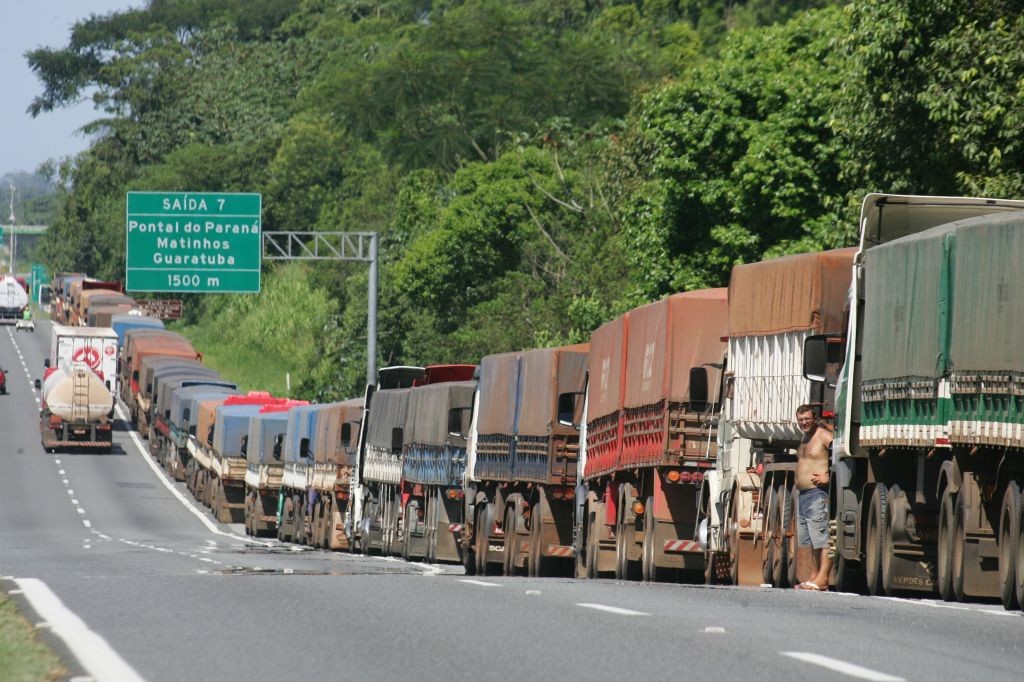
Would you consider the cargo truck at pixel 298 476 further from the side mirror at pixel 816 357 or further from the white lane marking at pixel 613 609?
the white lane marking at pixel 613 609

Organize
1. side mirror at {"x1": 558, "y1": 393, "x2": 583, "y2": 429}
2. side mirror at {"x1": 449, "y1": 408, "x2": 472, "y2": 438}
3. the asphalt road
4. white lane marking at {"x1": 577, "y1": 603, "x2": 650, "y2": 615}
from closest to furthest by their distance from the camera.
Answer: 1. the asphalt road
2. white lane marking at {"x1": 577, "y1": 603, "x2": 650, "y2": 615}
3. side mirror at {"x1": 558, "y1": 393, "x2": 583, "y2": 429}
4. side mirror at {"x1": 449, "y1": 408, "x2": 472, "y2": 438}

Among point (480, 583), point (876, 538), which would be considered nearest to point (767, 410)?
point (876, 538)

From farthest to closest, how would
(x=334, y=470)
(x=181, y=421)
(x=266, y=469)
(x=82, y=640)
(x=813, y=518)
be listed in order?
(x=181, y=421) < (x=266, y=469) < (x=334, y=470) < (x=813, y=518) < (x=82, y=640)

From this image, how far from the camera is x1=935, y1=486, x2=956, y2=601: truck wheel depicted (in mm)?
15328

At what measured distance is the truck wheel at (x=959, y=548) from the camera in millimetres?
14953

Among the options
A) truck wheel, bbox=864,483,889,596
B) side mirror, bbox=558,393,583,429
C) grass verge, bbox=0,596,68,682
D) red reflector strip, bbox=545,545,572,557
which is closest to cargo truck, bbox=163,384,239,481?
side mirror, bbox=558,393,583,429

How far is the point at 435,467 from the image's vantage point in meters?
33.8

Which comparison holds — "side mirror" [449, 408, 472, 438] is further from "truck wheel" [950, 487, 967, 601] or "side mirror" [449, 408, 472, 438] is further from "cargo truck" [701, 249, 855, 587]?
"truck wheel" [950, 487, 967, 601]

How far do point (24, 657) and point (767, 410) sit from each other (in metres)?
11.0

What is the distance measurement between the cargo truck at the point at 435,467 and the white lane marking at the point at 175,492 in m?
8.32

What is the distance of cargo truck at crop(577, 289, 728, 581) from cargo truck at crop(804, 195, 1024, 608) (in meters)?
2.99

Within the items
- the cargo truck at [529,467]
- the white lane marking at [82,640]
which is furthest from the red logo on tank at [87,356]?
the white lane marking at [82,640]

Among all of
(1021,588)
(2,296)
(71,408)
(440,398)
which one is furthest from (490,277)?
(2,296)

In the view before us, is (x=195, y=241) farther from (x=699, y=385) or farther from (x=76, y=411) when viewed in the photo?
(x=699, y=385)
